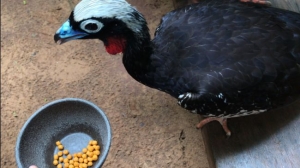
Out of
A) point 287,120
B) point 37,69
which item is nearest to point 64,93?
point 37,69

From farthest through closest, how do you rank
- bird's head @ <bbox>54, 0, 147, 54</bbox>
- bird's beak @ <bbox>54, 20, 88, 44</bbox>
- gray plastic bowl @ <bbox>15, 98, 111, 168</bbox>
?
gray plastic bowl @ <bbox>15, 98, 111, 168</bbox>
bird's beak @ <bbox>54, 20, 88, 44</bbox>
bird's head @ <bbox>54, 0, 147, 54</bbox>

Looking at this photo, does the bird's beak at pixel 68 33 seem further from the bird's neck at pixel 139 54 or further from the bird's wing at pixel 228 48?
the bird's wing at pixel 228 48

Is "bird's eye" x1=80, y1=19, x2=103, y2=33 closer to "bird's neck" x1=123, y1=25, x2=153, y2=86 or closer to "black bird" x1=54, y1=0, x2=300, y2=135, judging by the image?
"black bird" x1=54, y1=0, x2=300, y2=135

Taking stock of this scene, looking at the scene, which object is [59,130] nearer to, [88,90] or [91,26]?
[88,90]

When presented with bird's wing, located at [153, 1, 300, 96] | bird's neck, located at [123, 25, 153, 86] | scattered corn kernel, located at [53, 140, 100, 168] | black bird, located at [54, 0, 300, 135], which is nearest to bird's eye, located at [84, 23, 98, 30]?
black bird, located at [54, 0, 300, 135]

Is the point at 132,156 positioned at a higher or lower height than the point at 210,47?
lower

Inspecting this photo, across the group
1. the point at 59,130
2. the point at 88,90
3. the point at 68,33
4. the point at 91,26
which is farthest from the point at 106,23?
the point at 88,90

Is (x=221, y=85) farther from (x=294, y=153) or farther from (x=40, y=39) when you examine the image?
(x=40, y=39)

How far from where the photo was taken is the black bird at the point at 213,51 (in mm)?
1743

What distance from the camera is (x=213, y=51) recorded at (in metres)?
1.81

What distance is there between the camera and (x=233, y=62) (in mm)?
1771

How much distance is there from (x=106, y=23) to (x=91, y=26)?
2.8 inches

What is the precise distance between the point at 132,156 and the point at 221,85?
90cm

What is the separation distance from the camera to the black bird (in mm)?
1743
